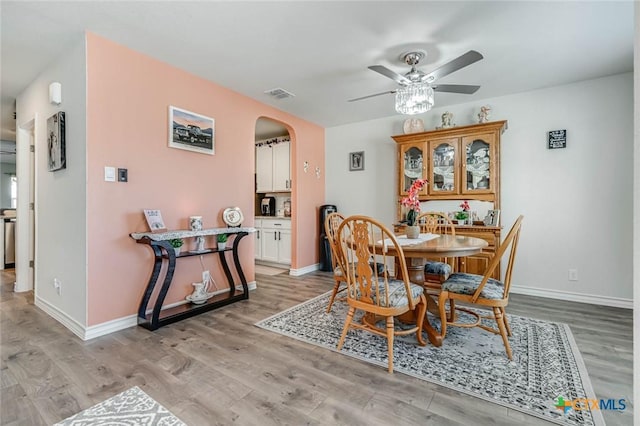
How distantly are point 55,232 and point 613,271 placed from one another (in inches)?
225

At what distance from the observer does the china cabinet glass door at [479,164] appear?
3.55m

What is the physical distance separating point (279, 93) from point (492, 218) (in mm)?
3006

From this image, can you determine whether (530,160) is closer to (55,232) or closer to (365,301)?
(365,301)

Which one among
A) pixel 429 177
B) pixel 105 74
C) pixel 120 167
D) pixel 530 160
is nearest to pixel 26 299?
pixel 120 167

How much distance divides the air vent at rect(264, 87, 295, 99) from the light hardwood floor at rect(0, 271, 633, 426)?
260cm

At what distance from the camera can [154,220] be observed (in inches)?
105

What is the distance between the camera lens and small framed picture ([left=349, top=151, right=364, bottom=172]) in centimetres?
489

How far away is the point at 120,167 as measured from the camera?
2.53 m

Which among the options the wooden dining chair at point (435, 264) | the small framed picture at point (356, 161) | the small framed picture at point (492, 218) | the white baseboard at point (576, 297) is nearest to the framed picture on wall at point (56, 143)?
the wooden dining chair at point (435, 264)

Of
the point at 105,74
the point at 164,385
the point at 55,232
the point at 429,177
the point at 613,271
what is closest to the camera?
the point at 164,385

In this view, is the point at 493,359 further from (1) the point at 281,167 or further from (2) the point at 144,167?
(1) the point at 281,167

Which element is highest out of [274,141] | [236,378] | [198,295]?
[274,141]

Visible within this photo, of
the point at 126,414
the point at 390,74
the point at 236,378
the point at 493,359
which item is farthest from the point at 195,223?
the point at 493,359

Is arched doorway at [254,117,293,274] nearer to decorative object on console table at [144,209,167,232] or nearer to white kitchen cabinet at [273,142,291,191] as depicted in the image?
white kitchen cabinet at [273,142,291,191]
